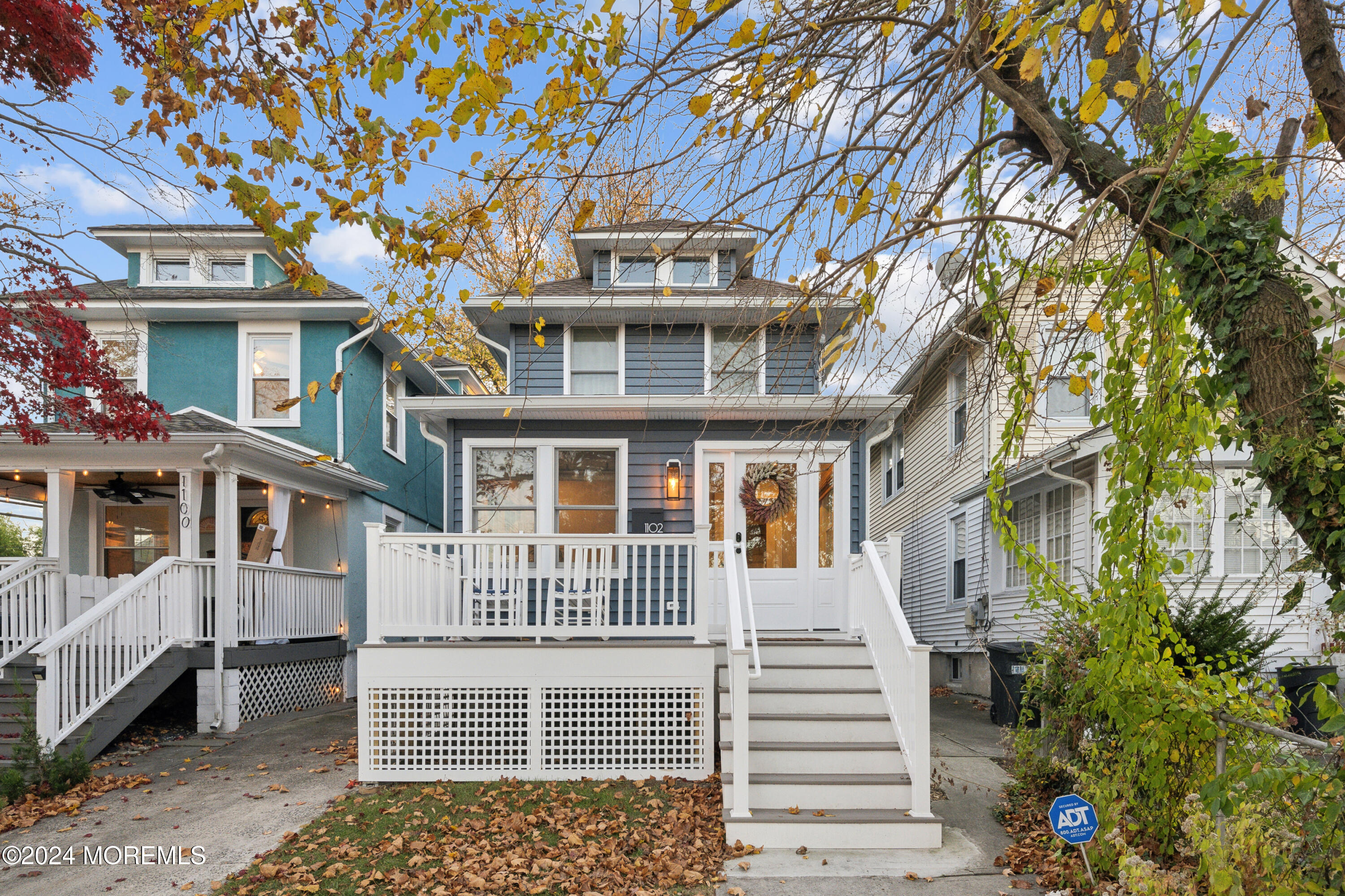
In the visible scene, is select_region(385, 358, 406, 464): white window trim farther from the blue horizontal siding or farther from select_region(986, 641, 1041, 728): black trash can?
select_region(986, 641, 1041, 728): black trash can

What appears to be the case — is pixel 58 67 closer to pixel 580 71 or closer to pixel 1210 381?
pixel 580 71

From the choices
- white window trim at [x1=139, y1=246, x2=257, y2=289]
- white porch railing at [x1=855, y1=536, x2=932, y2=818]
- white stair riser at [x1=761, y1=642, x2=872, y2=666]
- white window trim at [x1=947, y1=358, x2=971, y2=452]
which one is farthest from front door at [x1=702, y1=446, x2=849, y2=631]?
white window trim at [x1=139, y1=246, x2=257, y2=289]

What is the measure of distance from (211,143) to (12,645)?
810 cm

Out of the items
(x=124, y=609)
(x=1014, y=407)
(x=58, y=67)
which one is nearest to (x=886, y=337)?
(x=1014, y=407)

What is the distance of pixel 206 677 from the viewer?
9375 millimetres

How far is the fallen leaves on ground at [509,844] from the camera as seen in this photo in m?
4.93

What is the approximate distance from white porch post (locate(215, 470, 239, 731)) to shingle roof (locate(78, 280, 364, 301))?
339cm

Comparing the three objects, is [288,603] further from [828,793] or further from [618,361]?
[828,793]

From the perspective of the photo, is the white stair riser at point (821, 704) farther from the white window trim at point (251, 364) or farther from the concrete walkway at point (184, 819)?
the white window trim at point (251, 364)

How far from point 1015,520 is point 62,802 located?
41.6 ft

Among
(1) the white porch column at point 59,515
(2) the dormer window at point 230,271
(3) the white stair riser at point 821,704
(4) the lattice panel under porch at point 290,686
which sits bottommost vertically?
(4) the lattice panel under porch at point 290,686

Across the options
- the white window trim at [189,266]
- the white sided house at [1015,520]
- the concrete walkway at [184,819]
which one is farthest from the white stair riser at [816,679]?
the white window trim at [189,266]

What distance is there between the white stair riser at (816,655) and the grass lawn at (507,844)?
4.08 feet

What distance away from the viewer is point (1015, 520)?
1341cm
